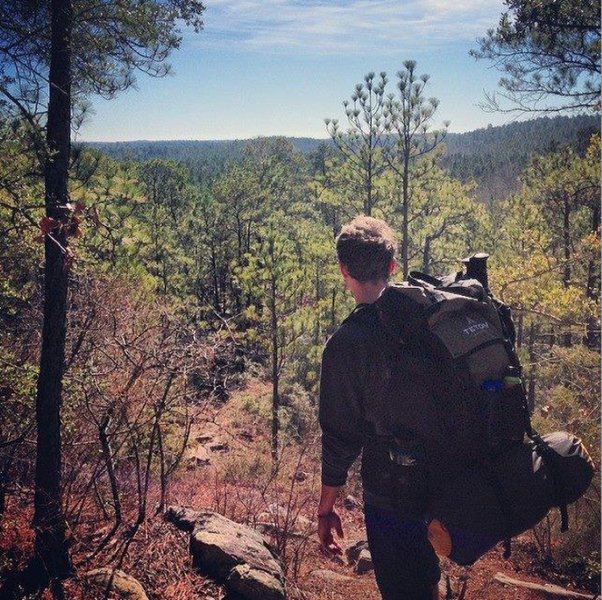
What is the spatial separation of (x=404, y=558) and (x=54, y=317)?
3.64m

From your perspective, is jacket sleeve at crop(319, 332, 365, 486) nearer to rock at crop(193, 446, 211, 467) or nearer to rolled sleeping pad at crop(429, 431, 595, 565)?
rolled sleeping pad at crop(429, 431, 595, 565)

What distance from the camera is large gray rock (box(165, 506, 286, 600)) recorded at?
452 centimetres

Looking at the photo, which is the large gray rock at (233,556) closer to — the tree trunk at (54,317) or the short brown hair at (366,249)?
the tree trunk at (54,317)

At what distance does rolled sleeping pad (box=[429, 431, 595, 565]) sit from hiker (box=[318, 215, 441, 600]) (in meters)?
0.19

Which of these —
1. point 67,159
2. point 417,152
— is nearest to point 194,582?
point 67,159

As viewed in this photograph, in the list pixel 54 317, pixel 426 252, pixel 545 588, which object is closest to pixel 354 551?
pixel 545 588

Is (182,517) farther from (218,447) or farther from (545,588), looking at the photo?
(218,447)

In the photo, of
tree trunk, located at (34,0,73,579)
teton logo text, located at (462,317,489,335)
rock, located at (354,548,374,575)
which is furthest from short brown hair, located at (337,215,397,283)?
rock, located at (354,548,374,575)

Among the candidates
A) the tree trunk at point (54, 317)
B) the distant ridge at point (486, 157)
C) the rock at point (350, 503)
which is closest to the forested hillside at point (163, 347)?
the tree trunk at point (54, 317)

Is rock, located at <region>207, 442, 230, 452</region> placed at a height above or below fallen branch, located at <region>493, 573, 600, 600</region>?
below

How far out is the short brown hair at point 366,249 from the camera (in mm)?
2314

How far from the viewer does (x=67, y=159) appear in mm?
4418

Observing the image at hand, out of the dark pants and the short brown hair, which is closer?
the dark pants

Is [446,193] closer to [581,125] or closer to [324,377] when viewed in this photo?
[581,125]
